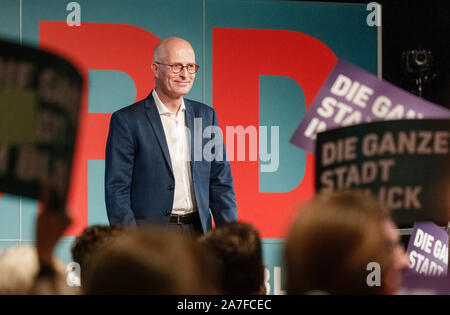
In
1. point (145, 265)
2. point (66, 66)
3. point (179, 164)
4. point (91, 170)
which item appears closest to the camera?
point (145, 265)

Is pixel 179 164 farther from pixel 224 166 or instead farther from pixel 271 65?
pixel 271 65

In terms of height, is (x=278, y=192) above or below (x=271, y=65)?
below

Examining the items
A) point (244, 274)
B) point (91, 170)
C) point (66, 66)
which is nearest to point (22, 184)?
point (66, 66)

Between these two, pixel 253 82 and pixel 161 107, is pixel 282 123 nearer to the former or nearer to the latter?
pixel 253 82

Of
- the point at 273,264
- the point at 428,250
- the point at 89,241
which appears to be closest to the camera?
the point at 89,241

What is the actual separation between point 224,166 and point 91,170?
1.69 metres

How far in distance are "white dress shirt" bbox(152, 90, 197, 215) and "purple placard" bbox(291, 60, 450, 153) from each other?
1.13 metres

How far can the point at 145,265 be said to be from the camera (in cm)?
97

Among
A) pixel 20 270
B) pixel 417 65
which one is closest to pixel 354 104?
pixel 20 270

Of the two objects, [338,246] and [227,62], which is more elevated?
[227,62]

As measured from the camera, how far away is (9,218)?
464 cm

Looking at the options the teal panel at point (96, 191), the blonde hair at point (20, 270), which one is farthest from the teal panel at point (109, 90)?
the blonde hair at point (20, 270)

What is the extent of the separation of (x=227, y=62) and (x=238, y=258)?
3191mm

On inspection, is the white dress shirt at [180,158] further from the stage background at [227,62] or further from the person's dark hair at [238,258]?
the stage background at [227,62]
